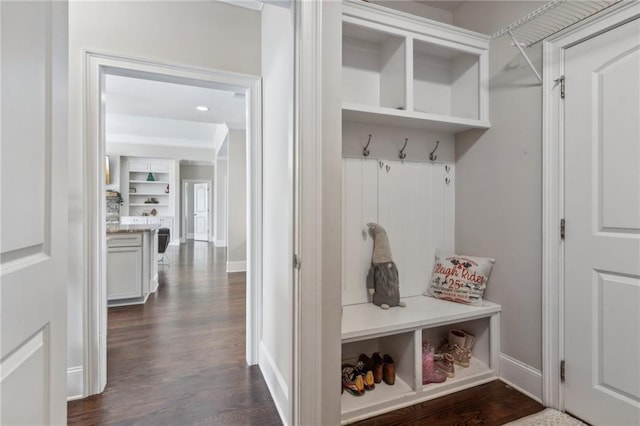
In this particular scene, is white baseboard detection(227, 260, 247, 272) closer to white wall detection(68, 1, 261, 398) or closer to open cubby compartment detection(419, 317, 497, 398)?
white wall detection(68, 1, 261, 398)

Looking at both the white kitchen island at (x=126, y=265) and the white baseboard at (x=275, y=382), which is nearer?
the white baseboard at (x=275, y=382)

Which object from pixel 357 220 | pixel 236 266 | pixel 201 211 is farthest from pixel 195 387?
pixel 201 211

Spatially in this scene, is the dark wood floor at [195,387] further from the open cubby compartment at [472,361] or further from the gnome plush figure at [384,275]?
the gnome plush figure at [384,275]

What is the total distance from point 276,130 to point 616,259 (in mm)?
1876

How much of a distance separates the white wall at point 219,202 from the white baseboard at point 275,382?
6.49 meters

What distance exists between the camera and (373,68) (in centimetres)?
205

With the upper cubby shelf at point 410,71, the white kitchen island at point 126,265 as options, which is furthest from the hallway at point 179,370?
the upper cubby shelf at point 410,71

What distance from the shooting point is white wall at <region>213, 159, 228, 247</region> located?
Result: 8.26 meters

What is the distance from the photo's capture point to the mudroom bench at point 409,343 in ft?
5.40

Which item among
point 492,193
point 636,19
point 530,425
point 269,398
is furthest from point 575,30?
point 269,398

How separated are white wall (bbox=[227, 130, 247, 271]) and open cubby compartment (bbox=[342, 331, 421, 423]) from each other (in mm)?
3875

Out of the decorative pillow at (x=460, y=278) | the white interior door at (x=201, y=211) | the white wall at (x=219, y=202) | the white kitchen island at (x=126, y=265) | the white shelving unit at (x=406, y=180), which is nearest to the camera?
the white shelving unit at (x=406, y=180)

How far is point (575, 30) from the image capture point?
157 cm

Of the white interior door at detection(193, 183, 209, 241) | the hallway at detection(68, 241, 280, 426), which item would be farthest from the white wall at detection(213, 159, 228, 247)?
the hallway at detection(68, 241, 280, 426)
